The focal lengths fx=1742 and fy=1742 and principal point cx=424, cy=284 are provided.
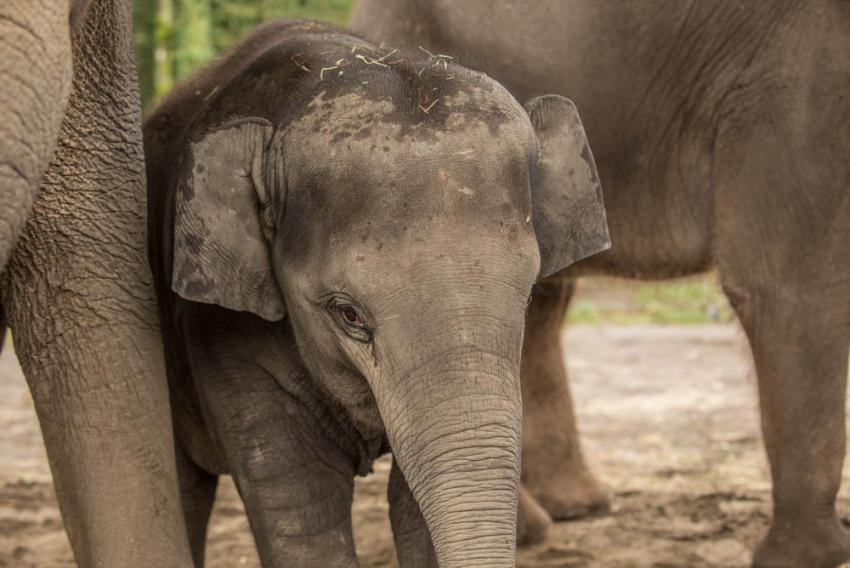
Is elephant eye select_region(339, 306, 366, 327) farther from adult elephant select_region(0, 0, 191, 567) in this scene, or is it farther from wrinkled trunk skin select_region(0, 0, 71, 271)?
wrinkled trunk skin select_region(0, 0, 71, 271)

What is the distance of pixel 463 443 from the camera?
3373mm

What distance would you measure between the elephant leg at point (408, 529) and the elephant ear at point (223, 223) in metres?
0.61

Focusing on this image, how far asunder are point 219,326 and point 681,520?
2.26 metres

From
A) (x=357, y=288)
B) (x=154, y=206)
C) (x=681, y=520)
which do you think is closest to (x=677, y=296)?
(x=681, y=520)

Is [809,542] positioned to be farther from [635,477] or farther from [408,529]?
[635,477]

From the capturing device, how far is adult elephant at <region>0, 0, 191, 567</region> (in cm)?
381

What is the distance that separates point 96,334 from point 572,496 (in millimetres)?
2505

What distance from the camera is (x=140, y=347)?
12.8ft

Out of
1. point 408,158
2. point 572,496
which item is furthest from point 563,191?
point 572,496

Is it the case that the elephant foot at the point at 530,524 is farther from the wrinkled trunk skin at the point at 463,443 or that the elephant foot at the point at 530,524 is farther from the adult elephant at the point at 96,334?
the wrinkled trunk skin at the point at 463,443

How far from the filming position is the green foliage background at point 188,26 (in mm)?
11234

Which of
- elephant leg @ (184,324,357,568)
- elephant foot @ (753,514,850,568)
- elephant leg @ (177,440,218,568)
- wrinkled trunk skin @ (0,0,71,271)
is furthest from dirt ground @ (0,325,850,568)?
wrinkled trunk skin @ (0,0,71,271)

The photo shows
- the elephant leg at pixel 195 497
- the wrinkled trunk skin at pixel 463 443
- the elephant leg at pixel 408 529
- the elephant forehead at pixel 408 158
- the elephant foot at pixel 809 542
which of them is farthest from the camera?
the elephant foot at pixel 809 542

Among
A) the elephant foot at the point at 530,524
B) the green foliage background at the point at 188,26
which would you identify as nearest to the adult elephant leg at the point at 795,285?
the elephant foot at the point at 530,524
